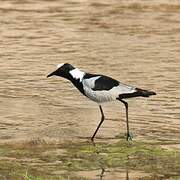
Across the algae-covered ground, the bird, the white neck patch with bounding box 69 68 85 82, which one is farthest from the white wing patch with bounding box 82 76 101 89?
the algae-covered ground

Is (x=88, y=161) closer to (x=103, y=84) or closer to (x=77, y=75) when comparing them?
(x=103, y=84)

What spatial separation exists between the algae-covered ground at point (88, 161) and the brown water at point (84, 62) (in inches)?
17.6

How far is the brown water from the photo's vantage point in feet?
33.2

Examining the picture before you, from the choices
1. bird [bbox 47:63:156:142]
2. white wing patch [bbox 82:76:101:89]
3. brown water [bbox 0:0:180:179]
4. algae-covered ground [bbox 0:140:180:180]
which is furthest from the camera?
brown water [bbox 0:0:180:179]

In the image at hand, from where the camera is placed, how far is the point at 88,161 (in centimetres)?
835

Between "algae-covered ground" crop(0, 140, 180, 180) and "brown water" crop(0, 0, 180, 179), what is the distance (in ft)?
1.47

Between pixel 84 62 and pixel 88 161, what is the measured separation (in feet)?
20.1

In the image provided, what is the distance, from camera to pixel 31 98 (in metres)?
11.6

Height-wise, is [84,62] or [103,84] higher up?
[103,84]

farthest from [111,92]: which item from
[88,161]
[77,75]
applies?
[88,161]

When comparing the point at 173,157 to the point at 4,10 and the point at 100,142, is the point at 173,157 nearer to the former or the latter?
the point at 100,142

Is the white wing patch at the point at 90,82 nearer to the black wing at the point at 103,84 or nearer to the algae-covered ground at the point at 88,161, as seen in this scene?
the black wing at the point at 103,84

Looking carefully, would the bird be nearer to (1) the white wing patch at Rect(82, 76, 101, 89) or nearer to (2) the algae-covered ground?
(1) the white wing patch at Rect(82, 76, 101, 89)

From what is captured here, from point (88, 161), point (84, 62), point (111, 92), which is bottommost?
point (84, 62)
